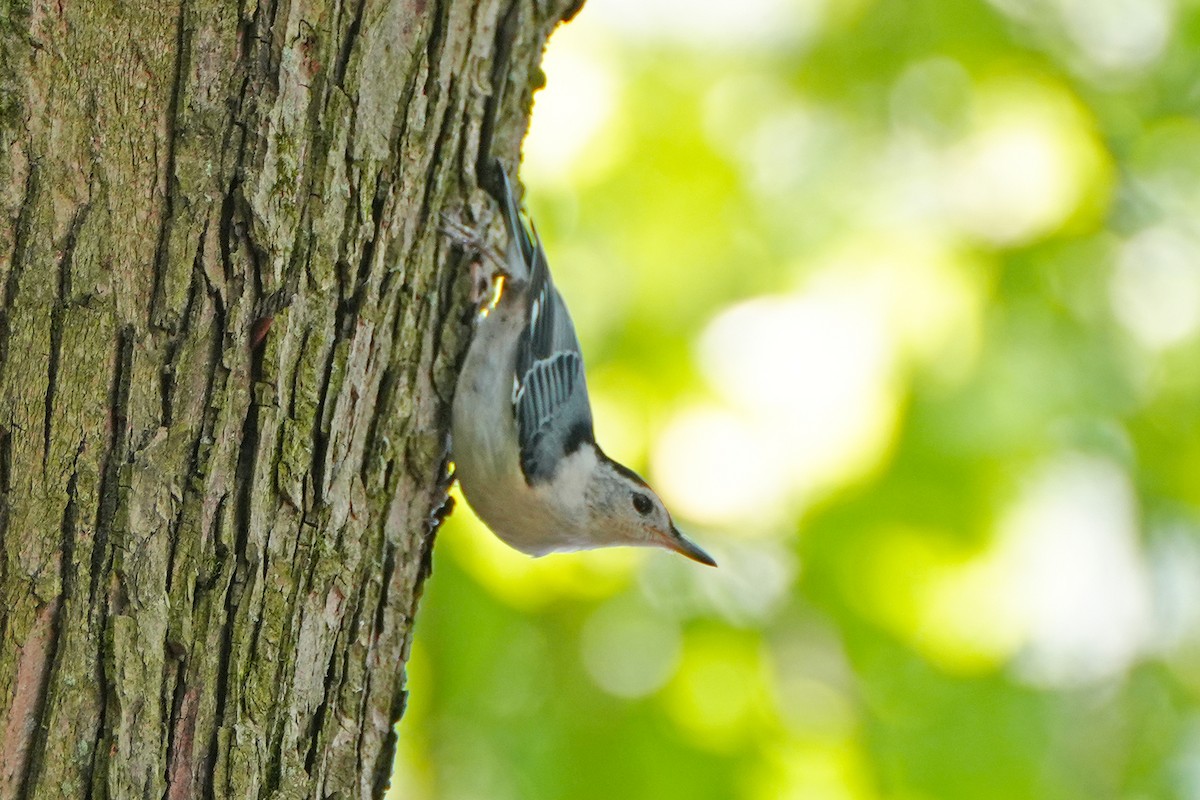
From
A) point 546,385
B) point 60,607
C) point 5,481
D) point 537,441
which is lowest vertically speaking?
point 60,607

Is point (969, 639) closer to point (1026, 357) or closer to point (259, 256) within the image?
point (1026, 357)

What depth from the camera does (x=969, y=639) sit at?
13.3 ft

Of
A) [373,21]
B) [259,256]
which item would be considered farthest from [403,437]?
[373,21]

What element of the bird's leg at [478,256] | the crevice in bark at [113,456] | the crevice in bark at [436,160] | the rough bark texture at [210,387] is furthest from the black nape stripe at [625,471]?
the crevice in bark at [113,456]

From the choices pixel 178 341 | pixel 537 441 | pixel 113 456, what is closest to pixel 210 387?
pixel 178 341

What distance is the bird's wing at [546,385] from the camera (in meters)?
3.51

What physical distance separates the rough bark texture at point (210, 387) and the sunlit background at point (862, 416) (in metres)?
1.63

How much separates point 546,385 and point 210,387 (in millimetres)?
1633

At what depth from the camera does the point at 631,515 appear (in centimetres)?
378

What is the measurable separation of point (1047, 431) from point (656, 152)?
188 cm

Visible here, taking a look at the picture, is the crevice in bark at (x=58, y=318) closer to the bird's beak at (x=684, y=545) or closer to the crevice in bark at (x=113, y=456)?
the crevice in bark at (x=113, y=456)

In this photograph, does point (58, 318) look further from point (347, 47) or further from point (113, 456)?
point (347, 47)

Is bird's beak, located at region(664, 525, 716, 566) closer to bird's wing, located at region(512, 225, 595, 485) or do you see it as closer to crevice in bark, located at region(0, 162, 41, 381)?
bird's wing, located at region(512, 225, 595, 485)

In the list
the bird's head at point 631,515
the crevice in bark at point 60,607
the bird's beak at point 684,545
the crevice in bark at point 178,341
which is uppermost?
the bird's head at point 631,515
